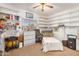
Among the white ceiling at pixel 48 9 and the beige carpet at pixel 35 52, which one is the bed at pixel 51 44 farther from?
the white ceiling at pixel 48 9

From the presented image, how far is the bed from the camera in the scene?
1.92 metres

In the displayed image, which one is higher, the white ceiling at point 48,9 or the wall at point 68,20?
the white ceiling at point 48,9

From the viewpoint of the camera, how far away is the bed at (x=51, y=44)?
6.31ft

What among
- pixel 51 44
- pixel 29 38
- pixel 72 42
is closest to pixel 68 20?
pixel 72 42

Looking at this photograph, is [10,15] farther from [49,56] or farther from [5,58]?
[49,56]

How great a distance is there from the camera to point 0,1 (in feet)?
6.41

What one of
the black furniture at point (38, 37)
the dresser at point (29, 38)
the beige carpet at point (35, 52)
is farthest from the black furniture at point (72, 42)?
the dresser at point (29, 38)

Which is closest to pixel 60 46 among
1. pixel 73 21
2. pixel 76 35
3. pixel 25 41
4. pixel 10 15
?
pixel 76 35

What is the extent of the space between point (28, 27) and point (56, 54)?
69cm

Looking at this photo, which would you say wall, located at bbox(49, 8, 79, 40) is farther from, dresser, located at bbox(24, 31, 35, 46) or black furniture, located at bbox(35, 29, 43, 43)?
dresser, located at bbox(24, 31, 35, 46)

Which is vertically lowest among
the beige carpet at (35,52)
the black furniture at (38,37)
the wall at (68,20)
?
the beige carpet at (35,52)

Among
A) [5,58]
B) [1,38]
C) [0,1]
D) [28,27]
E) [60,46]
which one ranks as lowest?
[5,58]

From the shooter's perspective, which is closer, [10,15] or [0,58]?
[10,15]

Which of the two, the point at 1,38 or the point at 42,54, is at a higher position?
the point at 1,38
